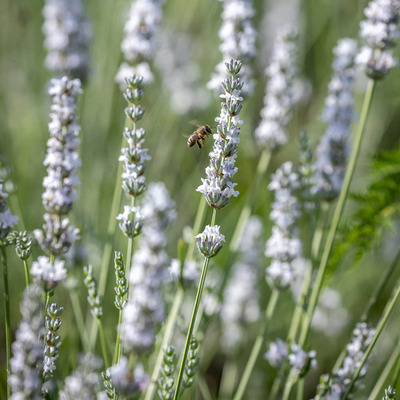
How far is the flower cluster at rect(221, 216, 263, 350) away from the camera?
7.73 feet

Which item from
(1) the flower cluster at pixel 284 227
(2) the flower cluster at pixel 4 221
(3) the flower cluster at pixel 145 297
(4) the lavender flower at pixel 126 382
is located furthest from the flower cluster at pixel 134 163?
(1) the flower cluster at pixel 284 227

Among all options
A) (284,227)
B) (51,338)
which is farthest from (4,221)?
(284,227)

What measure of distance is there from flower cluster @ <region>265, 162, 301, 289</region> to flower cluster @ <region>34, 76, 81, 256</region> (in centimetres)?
71

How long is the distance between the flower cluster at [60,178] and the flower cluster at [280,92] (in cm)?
90

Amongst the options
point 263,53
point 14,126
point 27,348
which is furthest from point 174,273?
point 263,53

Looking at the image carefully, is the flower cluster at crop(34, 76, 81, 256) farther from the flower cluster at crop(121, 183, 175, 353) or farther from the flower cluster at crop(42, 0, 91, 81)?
the flower cluster at crop(42, 0, 91, 81)

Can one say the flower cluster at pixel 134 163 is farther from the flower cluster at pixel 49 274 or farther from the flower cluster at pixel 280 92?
the flower cluster at pixel 280 92

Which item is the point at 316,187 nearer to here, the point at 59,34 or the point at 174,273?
the point at 174,273

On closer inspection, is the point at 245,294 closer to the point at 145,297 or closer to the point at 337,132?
the point at 337,132

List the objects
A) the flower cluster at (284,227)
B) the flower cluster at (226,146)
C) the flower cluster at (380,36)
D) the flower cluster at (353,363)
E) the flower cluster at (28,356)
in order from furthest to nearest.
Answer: the flower cluster at (284,227)
the flower cluster at (380,36)
the flower cluster at (353,363)
the flower cluster at (226,146)
the flower cluster at (28,356)

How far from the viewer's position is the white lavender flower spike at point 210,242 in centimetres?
113

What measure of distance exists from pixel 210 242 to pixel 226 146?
0.67ft

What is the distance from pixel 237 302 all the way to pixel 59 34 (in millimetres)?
1413

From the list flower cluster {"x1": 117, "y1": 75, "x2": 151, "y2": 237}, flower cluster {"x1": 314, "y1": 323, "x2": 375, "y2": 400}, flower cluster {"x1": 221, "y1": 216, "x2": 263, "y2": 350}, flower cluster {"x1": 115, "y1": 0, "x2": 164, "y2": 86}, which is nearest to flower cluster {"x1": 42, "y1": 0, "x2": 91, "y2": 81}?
flower cluster {"x1": 115, "y1": 0, "x2": 164, "y2": 86}
